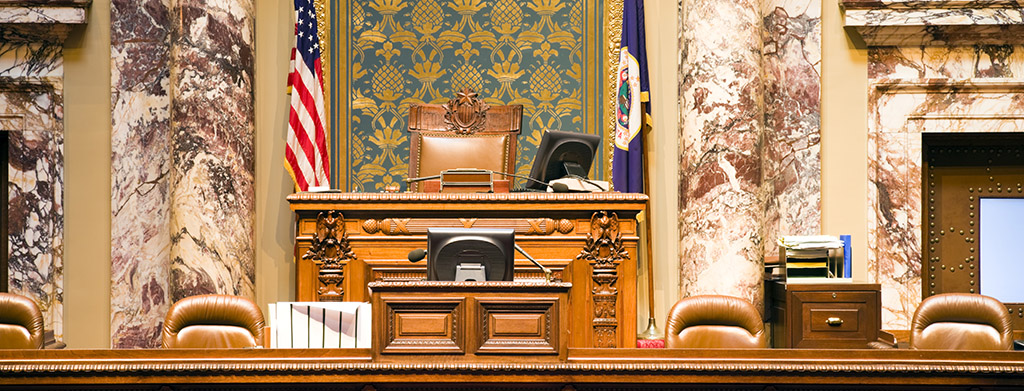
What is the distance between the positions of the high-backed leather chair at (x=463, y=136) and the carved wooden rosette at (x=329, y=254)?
1.30m

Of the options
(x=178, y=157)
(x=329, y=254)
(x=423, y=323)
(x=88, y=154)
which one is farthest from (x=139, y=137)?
(x=423, y=323)

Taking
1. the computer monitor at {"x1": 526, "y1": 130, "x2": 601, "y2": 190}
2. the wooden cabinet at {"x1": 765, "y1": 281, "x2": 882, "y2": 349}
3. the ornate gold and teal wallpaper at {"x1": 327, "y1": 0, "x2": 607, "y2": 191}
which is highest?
the ornate gold and teal wallpaper at {"x1": 327, "y1": 0, "x2": 607, "y2": 191}

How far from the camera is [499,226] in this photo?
5.07 m

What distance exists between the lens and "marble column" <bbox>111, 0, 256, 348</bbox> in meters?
6.80

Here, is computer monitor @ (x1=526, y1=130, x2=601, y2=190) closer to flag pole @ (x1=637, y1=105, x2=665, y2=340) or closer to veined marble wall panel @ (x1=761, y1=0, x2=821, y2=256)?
flag pole @ (x1=637, y1=105, x2=665, y2=340)

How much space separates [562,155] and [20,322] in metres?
2.90

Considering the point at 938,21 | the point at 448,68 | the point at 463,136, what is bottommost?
the point at 463,136

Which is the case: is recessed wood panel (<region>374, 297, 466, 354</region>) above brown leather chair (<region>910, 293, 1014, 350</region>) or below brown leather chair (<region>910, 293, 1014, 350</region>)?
above

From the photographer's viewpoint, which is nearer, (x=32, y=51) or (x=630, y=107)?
(x=630, y=107)

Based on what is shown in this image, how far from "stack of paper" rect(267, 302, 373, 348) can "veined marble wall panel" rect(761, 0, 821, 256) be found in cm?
404

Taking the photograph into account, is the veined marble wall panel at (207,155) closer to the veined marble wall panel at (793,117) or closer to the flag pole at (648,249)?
the flag pole at (648,249)

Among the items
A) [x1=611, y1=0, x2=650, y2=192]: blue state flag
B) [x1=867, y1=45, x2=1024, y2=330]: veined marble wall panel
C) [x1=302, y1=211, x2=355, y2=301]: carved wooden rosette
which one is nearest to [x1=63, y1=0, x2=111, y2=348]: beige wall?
[x1=302, y1=211, x2=355, y2=301]: carved wooden rosette

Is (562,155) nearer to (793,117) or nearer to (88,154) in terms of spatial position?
(793,117)

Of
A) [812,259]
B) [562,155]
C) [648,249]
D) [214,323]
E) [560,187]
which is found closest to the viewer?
[214,323]
